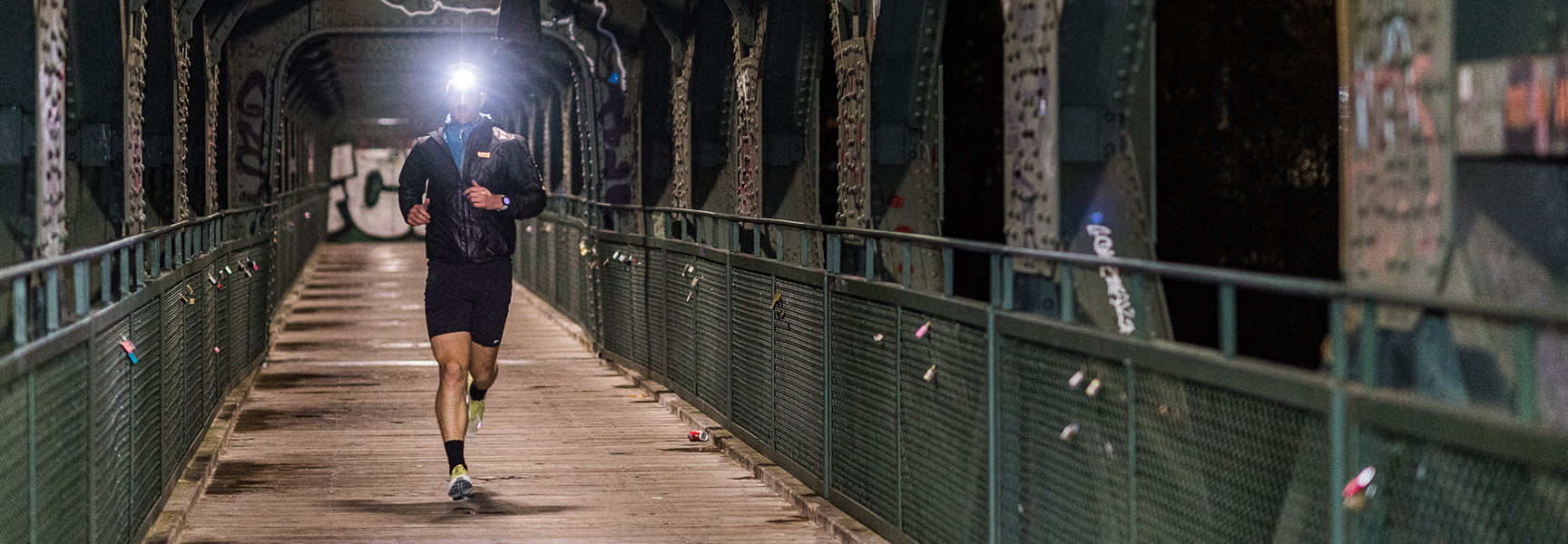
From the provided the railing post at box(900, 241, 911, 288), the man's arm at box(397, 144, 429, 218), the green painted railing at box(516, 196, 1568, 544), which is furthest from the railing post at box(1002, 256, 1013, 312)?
the man's arm at box(397, 144, 429, 218)

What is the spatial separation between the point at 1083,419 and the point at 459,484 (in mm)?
4565

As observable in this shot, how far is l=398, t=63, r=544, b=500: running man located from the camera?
930 cm

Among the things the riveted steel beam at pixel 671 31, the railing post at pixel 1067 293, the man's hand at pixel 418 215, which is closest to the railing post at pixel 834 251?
the man's hand at pixel 418 215

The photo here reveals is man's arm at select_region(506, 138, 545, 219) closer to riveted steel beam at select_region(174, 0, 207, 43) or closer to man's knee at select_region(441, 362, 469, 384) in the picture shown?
man's knee at select_region(441, 362, 469, 384)

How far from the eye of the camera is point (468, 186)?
9359 millimetres

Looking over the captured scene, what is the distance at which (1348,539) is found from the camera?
13.1 feet

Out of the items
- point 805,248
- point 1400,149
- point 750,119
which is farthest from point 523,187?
point 1400,149

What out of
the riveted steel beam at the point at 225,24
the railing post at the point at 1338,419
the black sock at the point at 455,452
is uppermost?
the riveted steel beam at the point at 225,24

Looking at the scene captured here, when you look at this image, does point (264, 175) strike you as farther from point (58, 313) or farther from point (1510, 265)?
point (1510, 265)

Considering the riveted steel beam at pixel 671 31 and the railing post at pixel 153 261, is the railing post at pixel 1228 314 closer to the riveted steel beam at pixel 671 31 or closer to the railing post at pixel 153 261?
the railing post at pixel 153 261

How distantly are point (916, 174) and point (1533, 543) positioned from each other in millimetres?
6760

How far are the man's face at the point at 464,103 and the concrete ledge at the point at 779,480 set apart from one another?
104 inches

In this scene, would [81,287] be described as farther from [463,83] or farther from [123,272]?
[463,83]

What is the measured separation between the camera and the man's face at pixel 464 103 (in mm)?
9422
